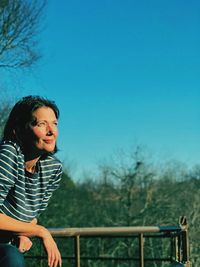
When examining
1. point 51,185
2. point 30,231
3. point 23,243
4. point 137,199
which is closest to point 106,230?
point 51,185

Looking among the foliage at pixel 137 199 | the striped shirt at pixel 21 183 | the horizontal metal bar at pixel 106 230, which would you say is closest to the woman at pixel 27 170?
the striped shirt at pixel 21 183

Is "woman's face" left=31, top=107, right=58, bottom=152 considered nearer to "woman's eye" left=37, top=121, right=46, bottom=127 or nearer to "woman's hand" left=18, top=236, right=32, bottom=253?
"woman's eye" left=37, top=121, right=46, bottom=127

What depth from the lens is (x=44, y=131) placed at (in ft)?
6.13

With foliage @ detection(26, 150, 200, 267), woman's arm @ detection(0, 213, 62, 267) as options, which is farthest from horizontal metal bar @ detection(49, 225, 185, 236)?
foliage @ detection(26, 150, 200, 267)

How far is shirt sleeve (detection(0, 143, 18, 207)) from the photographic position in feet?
5.63

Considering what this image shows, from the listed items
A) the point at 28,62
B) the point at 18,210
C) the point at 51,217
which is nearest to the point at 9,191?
the point at 18,210

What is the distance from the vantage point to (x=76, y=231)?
119 inches

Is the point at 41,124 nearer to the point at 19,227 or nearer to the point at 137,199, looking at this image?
the point at 19,227

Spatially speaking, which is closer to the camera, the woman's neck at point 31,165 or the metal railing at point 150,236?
the woman's neck at point 31,165

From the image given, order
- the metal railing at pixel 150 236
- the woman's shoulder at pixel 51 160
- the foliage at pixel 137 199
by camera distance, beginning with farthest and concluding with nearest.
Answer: the foliage at pixel 137 199, the metal railing at pixel 150 236, the woman's shoulder at pixel 51 160

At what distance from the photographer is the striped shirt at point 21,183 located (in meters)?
1.73

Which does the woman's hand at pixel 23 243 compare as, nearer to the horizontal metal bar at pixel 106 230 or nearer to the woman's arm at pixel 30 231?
the woman's arm at pixel 30 231

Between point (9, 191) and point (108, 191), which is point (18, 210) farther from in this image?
point (108, 191)

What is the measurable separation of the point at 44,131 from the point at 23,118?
0.10 m
